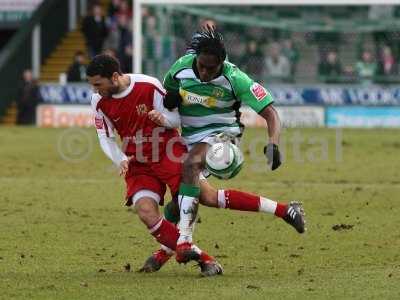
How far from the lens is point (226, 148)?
9.39 m

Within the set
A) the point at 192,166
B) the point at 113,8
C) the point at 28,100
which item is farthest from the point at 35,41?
the point at 192,166

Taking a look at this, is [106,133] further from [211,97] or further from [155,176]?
[211,97]

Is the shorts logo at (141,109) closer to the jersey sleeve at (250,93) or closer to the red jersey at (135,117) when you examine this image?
the red jersey at (135,117)

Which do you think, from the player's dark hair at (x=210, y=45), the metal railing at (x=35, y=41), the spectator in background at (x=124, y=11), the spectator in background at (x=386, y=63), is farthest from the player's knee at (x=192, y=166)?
the spectator in background at (x=124, y=11)

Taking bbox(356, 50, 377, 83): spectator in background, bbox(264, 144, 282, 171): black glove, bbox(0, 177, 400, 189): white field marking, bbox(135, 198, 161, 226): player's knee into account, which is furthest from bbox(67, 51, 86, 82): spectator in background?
bbox(264, 144, 282, 171): black glove

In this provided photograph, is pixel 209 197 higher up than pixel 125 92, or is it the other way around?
pixel 125 92

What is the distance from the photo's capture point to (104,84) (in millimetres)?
9062

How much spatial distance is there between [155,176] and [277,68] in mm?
20522

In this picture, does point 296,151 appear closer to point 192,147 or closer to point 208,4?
point 208,4

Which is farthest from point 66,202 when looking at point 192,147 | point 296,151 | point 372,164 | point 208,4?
point 208,4

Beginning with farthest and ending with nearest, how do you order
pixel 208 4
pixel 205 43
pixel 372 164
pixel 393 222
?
pixel 208 4 → pixel 372 164 → pixel 393 222 → pixel 205 43

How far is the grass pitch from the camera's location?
332 inches

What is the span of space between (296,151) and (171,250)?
12.8 metres

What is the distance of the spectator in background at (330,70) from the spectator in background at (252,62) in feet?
5.02
